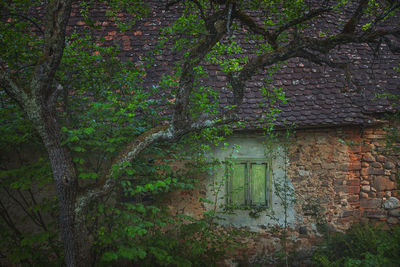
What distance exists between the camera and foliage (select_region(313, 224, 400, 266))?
4.95 meters

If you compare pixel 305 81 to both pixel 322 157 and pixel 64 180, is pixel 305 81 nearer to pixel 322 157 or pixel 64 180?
pixel 322 157

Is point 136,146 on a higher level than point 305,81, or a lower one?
lower

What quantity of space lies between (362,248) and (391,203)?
124cm

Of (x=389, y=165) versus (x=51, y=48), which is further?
(x=389, y=165)

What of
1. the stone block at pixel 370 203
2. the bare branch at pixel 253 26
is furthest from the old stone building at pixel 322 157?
the bare branch at pixel 253 26

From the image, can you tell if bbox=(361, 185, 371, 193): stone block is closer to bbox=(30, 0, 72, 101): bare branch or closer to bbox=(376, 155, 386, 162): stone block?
bbox=(376, 155, 386, 162): stone block

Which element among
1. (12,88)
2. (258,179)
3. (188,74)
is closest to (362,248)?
(258,179)

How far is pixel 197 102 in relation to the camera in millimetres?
4562

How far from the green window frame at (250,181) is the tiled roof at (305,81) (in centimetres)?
109

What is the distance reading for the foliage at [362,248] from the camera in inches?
195

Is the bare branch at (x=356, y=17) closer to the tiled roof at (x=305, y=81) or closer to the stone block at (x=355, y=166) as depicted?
the tiled roof at (x=305, y=81)

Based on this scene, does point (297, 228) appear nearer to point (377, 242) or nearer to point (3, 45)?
point (377, 242)

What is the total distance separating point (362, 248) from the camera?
551cm

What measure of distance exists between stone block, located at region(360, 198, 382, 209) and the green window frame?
1975 mm
